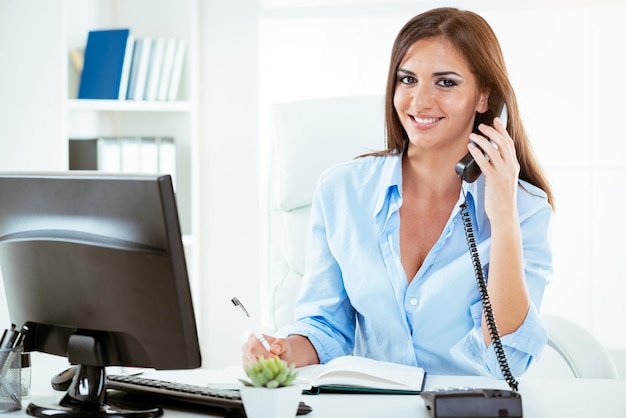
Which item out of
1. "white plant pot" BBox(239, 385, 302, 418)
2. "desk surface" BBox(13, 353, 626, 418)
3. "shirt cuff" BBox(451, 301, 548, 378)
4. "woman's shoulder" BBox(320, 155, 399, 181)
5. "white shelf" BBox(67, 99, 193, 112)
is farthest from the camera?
Result: "white shelf" BBox(67, 99, 193, 112)

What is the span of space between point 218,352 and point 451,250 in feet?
6.08

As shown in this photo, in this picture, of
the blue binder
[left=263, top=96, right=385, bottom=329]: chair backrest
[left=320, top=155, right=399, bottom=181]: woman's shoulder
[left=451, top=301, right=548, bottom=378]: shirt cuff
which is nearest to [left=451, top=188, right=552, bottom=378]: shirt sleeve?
[left=451, top=301, right=548, bottom=378]: shirt cuff

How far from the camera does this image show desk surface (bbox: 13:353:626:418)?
128 centimetres

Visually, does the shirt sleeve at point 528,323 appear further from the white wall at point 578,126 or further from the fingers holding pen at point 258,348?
the white wall at point 578,126

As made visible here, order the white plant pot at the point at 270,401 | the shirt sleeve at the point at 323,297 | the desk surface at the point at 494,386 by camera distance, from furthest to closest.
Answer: the shirt sleeve at the point at 323,297
the desk surface at the point at 494,386
the white plant pot at the point at 270,401

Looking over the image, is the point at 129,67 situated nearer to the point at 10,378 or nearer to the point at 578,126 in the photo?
the point at 578,126

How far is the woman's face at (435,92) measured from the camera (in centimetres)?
189

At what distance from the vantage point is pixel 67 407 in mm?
1317

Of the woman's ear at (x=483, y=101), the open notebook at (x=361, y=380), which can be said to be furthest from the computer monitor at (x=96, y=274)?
the woman's ear at (x=483, y=101)

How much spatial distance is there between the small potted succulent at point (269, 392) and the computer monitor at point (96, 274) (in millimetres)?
97

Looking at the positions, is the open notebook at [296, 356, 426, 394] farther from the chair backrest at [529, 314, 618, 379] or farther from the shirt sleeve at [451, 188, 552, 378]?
the chair backrest at [529, 314, 618, 379]

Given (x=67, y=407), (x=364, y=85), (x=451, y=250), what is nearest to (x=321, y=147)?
(x=451, y=250)

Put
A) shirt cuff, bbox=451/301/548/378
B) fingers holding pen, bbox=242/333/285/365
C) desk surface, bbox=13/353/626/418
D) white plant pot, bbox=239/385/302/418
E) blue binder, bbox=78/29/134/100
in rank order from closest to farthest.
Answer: white plant pot, bbox=239/385/302/418 → desk surface, bbox=13/353/626/418 → fingers holding pen, bbox=242/333/285/365 → shirt cuff, bbox=451/301/548/378 → blue binder, bbox=78/29/134/100

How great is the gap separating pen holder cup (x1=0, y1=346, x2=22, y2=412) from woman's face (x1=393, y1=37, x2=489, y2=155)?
968mm
